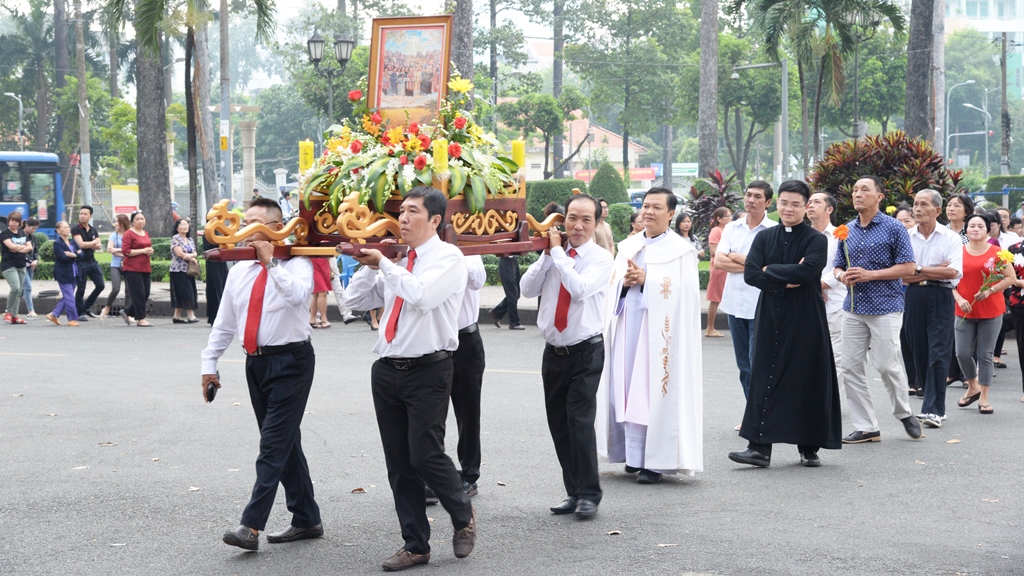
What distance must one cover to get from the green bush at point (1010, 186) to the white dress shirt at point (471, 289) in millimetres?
29730

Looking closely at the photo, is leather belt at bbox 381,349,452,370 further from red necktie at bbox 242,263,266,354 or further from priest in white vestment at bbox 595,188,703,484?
priest in white vestment at bbox 595,188,703,484

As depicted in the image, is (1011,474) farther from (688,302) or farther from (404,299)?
(404,299)

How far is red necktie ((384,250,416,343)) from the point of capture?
546 cm

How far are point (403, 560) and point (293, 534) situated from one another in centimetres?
78

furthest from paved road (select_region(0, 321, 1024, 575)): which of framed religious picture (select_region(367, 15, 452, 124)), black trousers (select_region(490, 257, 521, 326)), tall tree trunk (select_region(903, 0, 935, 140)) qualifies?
tall tree trunk (select_region(903, 0, 935, 140))

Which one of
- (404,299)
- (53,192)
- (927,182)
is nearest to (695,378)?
(404,299)

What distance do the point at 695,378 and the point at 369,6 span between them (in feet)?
149

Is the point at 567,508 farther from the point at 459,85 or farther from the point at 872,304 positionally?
the point at 872,304

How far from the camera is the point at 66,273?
16.8 m

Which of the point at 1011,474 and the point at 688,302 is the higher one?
the point at 688,302

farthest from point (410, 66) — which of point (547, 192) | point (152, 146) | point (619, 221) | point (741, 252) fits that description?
point (547, 192)

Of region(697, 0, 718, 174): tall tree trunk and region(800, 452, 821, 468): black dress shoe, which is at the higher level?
region(697, 0, 718, 174): tall tree trunk

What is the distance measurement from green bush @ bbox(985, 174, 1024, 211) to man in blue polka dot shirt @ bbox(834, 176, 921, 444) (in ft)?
87.9

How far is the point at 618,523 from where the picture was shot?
6.30m
